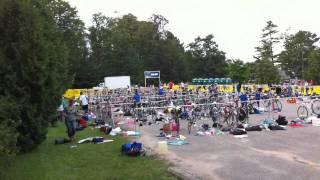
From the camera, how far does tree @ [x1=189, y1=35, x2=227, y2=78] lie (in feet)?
362

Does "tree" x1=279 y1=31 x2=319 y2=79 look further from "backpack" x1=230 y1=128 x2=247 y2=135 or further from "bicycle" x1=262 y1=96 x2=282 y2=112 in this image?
"backpack" x1=230 y1=128 x2=247 y2=135

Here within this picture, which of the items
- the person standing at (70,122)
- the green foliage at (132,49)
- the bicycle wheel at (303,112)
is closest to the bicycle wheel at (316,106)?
the bicycle wheel at (303,112)

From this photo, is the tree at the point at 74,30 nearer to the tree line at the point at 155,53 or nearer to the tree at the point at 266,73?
the tree line at the point at 155,53

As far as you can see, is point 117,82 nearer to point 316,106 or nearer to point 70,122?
point 316,106

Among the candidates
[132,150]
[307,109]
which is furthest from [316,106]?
[132,150]

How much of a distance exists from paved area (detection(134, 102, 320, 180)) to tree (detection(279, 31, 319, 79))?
81438mm

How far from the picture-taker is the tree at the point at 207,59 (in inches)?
4348

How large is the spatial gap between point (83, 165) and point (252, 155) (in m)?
4.90

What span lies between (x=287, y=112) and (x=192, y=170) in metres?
16.9

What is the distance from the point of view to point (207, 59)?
367 feet

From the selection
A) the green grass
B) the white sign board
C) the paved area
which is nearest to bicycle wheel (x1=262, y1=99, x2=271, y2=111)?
the paved area

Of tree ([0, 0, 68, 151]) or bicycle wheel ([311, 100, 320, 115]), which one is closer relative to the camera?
tree ([0, 0, 68, 151])

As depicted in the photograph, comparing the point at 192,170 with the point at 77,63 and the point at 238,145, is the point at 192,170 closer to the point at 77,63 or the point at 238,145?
the point at 238,145

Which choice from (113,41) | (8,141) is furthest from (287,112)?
(113,41)
